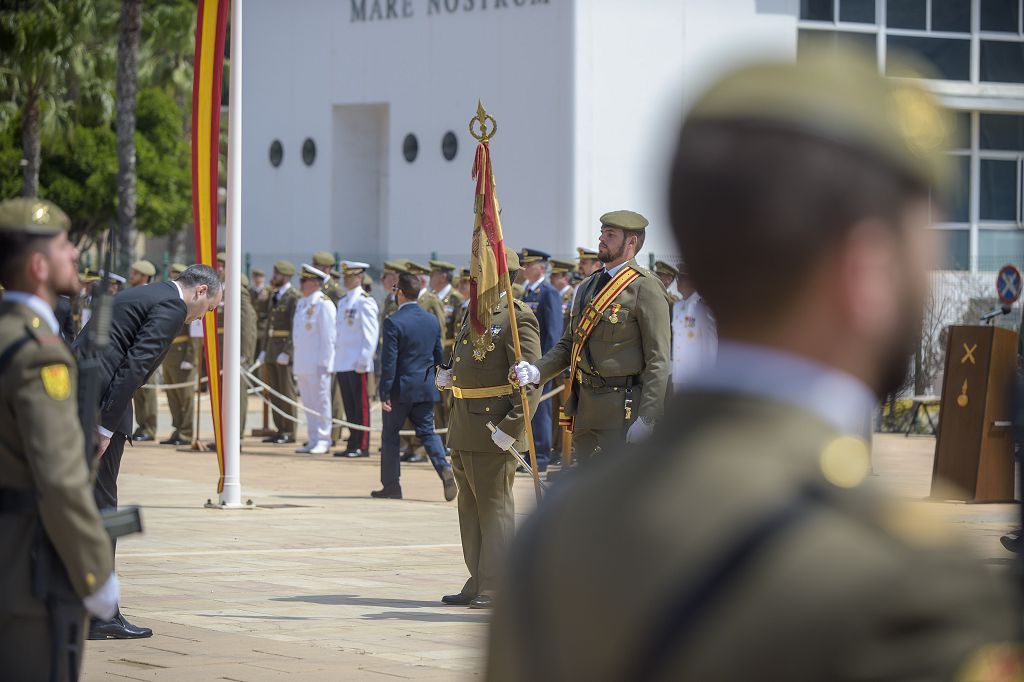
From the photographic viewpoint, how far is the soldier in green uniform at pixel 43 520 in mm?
4312

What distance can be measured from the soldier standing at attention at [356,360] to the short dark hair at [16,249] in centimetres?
1489

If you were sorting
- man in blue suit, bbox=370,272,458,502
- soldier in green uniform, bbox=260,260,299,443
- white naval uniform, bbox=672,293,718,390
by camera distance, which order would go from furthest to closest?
soldier in green uniform, bbox=260,260,299,443, white naval uniform, bbox=672,293,718,390, man in blue suit, bbox=370,272,458,502

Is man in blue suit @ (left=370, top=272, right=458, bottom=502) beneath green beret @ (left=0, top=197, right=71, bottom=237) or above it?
beneath

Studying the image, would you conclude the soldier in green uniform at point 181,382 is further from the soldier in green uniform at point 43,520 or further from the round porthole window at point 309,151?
the soldier in green uniform at point 43,520

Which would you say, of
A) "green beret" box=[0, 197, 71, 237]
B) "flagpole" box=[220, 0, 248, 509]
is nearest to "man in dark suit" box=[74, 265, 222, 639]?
"green beret" box=[0, 197, 71, 237]

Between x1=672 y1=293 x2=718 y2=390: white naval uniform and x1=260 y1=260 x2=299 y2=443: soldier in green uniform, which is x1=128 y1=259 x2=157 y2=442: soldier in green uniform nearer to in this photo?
x1=260 y1=260 x2=299 y2=443: soldier in green uniform

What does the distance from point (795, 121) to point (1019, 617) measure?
511mm

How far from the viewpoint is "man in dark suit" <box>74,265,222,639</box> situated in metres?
7.68

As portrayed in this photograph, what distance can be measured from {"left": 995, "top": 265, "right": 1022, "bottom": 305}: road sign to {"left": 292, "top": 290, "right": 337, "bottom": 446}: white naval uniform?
1035cm

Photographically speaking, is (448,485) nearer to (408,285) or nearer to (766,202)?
(408,285)

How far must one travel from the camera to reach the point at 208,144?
13344 millimetres

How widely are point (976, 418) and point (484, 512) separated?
17.5 feet

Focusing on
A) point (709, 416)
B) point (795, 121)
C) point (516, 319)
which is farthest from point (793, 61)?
point (516, 319)

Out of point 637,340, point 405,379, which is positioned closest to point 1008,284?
point 405,379
